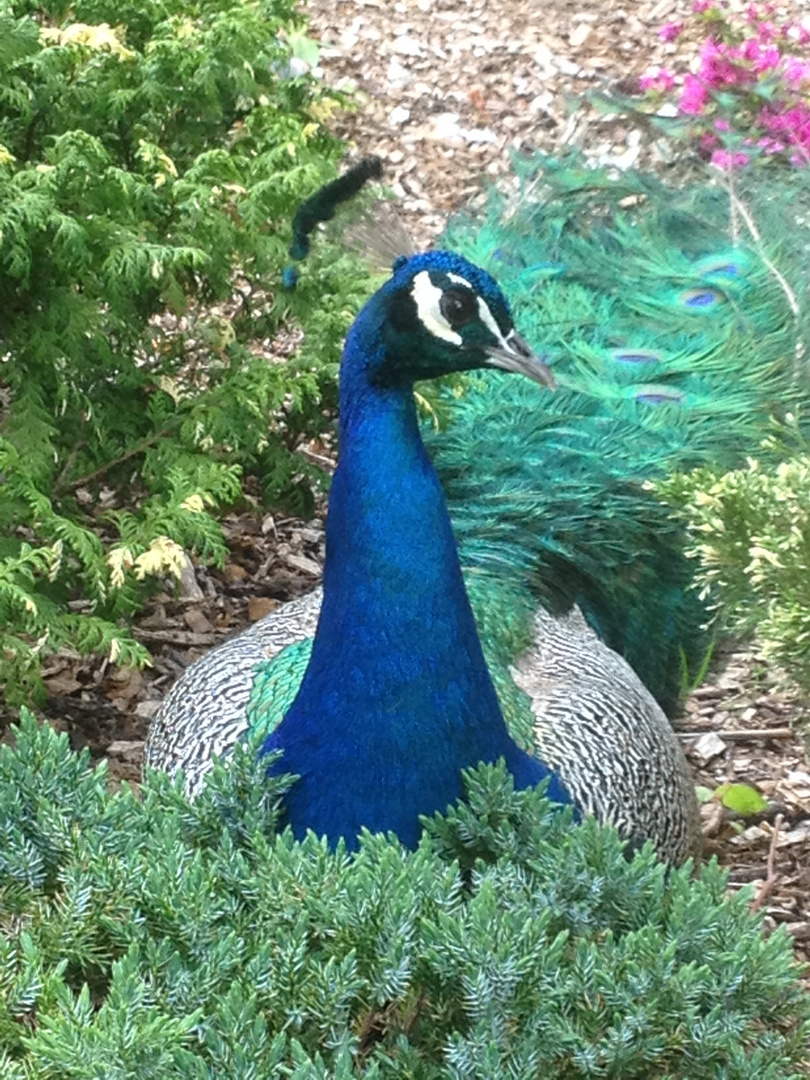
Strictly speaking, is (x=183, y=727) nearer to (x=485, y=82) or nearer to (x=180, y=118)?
(x=180, y=118)

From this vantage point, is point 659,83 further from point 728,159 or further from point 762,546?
point 762,546

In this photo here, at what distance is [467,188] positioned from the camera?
17.4 feet

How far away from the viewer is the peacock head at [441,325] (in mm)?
1854

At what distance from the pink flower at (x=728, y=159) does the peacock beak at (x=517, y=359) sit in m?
1.64

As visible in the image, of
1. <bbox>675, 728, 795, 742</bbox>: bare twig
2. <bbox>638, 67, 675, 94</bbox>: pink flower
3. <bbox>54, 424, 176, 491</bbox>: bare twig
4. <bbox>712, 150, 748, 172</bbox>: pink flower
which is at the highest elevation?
<bbox>638, 67, 675, 94</bbox>: pink flower

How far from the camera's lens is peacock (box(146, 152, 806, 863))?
1.89 m

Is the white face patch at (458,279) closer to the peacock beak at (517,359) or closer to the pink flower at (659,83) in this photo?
the peacock beak at (517,359)

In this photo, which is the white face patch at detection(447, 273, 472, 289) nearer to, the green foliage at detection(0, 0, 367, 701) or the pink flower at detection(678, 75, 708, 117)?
the green foliage at detection(0, 0, 367, 701)

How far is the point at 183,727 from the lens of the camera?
236cm

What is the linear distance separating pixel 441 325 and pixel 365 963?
32.7 inches

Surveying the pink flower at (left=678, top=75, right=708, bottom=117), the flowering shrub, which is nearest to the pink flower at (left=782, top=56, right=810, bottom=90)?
the flowering shrub

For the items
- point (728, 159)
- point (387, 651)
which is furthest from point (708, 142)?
point (387, 651)

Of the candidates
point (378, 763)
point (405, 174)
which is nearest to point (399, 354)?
point (378, 763)

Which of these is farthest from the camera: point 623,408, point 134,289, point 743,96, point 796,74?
point 796,74
